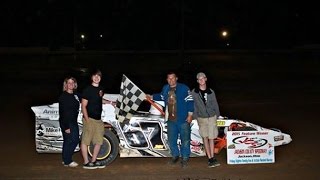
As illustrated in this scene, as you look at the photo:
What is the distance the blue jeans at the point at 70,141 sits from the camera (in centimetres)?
755

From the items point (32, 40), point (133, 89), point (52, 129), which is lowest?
point (52, 129)

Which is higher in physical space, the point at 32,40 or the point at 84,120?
the point at 32,40

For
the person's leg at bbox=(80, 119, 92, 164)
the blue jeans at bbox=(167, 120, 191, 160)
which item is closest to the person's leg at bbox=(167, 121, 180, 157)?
the blue jeans at bbox=(167, 120, 191, 160)

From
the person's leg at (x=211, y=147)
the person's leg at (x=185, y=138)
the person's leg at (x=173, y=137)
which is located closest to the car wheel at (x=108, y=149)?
the person's leg at (x=173, y=137)

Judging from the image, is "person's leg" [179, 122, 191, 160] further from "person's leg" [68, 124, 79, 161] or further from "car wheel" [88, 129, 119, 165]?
"person's leg" [68, 124, 79, 161]

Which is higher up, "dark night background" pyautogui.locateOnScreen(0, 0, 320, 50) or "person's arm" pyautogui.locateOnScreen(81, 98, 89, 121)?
→ "dark night background" pyautogui.locateOnScreen(0, 0, 320, 50)

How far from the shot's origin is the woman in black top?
24.4 ft

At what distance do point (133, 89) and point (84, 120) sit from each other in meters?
0.98

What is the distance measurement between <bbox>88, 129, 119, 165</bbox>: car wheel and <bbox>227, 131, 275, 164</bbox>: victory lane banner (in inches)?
70.6

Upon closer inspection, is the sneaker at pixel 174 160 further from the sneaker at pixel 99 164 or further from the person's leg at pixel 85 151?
the person's leg at pixel 85 151

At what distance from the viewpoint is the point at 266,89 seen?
65.7 feet
